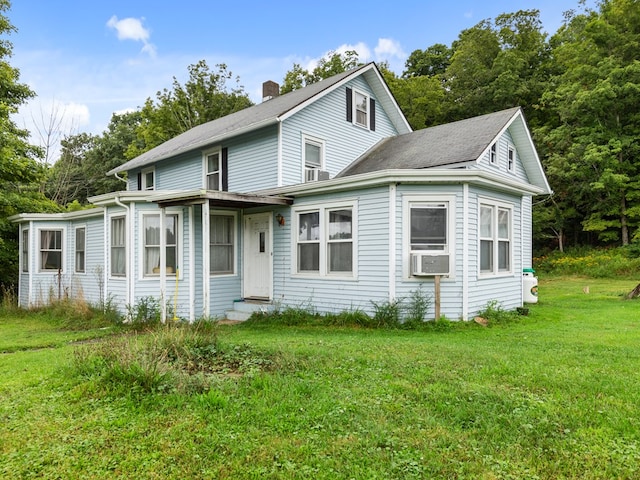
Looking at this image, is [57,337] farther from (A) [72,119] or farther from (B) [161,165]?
(A) [72,119]

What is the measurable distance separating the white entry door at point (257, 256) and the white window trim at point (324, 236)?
2.60 feet

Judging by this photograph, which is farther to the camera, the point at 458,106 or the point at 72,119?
the point at 458,106

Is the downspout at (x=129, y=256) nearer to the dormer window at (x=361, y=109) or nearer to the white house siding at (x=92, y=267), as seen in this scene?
the white house siding at (x=92, y=267)

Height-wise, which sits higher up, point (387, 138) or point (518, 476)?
point (387, 138)

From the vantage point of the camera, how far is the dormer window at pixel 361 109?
13.4 meters

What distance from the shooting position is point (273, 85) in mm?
16984

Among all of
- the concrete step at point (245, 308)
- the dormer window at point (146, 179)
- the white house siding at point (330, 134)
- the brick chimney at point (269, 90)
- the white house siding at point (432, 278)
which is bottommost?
the concrete step at point (245, 308)

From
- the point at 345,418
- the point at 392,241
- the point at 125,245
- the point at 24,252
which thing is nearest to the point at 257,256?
the point at 125,245

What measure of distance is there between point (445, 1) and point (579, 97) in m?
12.6

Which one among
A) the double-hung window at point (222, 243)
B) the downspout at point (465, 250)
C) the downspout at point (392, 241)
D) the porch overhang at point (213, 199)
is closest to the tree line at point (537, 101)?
the porch overhang at point (213, 199)

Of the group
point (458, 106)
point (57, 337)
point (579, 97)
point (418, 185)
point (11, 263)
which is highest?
point (458, 106)

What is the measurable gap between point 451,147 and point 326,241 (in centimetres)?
465

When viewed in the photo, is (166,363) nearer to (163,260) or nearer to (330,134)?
(163,260)

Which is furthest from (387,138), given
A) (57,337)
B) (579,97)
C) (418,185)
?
(579,97)
